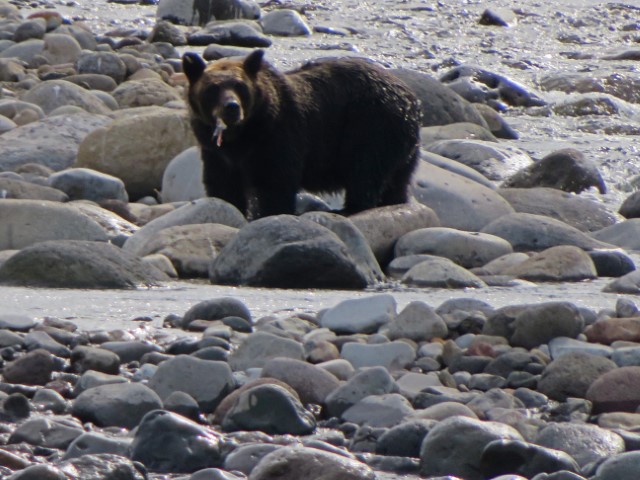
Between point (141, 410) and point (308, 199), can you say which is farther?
point (308, 199)

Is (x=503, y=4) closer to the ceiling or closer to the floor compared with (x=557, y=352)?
closer to the floor

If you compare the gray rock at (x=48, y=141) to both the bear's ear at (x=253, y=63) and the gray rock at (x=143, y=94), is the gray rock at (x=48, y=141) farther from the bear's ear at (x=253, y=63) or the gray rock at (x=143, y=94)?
the bear's ear at (x=253, y=63)

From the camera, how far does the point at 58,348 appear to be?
4957 mm

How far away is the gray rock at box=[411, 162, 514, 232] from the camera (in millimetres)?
8711

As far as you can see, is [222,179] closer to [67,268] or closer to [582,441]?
[67,268]

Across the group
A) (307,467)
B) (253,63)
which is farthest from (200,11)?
(307,467)

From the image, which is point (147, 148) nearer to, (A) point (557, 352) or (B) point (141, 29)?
(A) point (557, 352)

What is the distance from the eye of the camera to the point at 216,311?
5625 millimetres

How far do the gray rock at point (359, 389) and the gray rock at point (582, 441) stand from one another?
632 millimetres

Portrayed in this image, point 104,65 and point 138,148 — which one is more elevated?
point 138,148

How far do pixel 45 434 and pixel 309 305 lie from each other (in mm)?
2408

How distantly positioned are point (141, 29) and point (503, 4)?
19.1 feet

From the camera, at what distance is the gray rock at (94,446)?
3838mm

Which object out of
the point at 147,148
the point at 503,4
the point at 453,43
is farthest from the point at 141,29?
the point at 147,148
